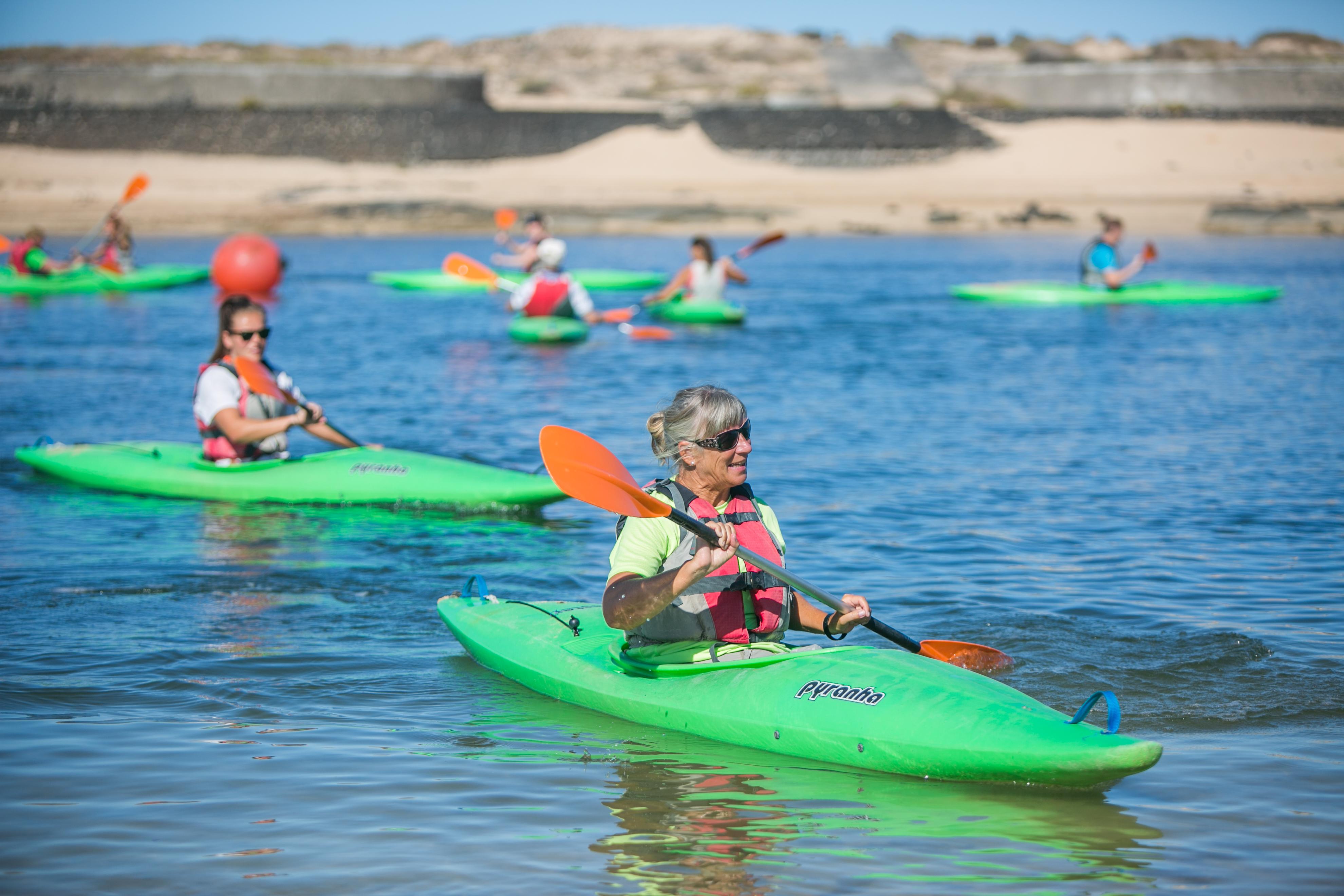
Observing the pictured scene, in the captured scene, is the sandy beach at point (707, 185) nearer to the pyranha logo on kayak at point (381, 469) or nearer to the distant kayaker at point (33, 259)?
the distant kayaker at point (33, 259)

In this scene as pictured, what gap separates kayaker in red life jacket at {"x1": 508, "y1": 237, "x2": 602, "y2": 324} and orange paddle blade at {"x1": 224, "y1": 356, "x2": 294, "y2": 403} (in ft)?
22.5

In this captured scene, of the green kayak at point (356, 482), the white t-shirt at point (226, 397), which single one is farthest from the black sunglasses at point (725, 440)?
the white t-shirt at point (226, 397)

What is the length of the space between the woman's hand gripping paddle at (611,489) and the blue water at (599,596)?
1.68 ft

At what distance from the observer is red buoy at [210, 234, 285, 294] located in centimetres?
1205

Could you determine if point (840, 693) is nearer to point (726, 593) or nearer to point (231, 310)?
point (726, 593)

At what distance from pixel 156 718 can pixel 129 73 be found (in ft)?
123

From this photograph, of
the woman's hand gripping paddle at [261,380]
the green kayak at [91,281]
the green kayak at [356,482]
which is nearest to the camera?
the woman's hand gripping paddle at [261,380]

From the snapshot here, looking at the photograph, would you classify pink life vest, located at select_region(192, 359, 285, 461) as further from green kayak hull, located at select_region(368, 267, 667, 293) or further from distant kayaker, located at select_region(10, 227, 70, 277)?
distant kayaker, located at select_region(10, 227, 70, 277)

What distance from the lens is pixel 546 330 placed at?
44.3ft

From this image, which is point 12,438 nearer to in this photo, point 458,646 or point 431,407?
point 431,407

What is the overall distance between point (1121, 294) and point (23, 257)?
12751 mm

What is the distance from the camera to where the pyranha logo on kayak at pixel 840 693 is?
367cm

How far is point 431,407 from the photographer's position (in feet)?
34.0

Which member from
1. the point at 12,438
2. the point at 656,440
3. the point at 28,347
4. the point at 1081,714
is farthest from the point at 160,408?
the point at 1081,714
